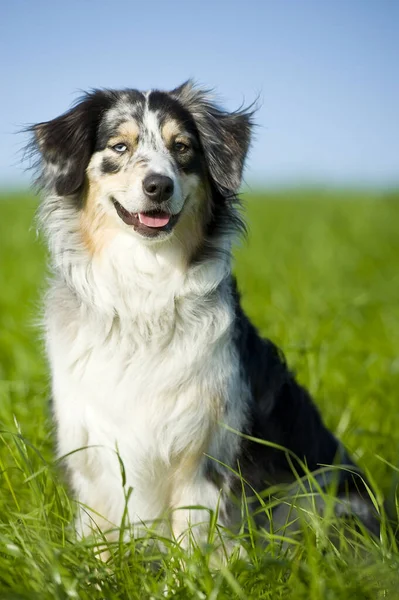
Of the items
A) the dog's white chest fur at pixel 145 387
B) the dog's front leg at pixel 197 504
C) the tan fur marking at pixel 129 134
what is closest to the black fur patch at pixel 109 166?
the tan fur marking at pixel 129 134

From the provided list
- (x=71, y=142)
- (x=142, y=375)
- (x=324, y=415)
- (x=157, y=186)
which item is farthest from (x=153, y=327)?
(x=324, y=415)

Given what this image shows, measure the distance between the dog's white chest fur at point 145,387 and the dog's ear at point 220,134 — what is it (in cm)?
53

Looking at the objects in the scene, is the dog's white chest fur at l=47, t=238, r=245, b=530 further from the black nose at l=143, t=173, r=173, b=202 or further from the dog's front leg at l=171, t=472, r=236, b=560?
the black nose at l=143, t=173, r=173, b=202

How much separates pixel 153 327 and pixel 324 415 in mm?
2045

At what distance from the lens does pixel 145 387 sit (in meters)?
3.34

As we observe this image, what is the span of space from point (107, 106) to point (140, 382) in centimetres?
140

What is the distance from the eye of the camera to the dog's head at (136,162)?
11.1ft

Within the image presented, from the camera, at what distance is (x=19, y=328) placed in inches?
277

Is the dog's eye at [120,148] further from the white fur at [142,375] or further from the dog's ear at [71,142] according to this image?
the white fur at [142,375]

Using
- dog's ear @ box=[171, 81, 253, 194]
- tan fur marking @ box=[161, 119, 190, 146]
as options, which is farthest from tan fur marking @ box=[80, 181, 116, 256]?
dog's ear @ box=[171, 81, 253, 194]

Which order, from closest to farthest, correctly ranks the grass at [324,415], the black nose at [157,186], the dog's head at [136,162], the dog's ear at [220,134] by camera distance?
the grass at [324,415] → the black nose at [157,186] → the dog's head at [136,162] → the dog's ear at [220,134]

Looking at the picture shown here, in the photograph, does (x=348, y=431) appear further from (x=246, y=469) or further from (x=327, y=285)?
(x=327, y=285)

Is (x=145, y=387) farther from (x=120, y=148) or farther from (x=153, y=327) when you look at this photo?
(x=120, y=148)

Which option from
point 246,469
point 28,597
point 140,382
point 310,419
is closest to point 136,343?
point 140,382
